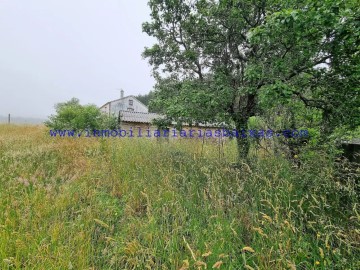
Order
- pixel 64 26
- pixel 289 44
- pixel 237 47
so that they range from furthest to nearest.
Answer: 1. pixel 64 26
2. pixel 237 47
3. pixel 289 44

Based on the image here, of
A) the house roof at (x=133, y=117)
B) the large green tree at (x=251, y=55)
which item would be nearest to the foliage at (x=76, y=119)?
the house roof at (x=133, y=117)

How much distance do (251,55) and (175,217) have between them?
372 cm

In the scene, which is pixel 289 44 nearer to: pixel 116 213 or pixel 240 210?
pixel 240 210

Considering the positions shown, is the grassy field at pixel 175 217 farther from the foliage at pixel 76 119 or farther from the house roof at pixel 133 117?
the house roof at pixel 133 117

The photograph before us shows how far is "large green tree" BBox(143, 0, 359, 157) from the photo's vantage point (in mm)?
2643

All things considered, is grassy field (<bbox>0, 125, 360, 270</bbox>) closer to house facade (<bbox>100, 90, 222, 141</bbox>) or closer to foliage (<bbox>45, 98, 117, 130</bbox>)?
house facade (<bbox>100, 90, 222, 141</bbox>)

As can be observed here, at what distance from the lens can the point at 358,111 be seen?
305 centimetres

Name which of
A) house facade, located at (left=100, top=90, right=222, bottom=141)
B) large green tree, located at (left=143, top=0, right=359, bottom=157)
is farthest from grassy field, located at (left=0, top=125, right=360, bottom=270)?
house facade, located at (left=100, top=90, right=222, bottom=141)

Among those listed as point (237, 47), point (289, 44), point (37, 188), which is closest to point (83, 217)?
point (37, 188)

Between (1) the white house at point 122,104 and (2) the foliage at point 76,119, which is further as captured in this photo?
(1) the white house at point 122,104

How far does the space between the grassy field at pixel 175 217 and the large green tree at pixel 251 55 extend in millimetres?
1140

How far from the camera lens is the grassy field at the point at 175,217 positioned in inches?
66.2

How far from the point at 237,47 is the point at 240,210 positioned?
3719 millimetres

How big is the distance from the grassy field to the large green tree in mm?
1140
